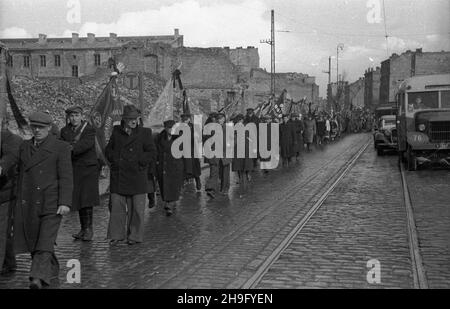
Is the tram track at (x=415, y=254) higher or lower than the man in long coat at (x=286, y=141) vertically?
lower

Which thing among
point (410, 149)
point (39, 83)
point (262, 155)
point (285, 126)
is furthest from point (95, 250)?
point (39, 83)

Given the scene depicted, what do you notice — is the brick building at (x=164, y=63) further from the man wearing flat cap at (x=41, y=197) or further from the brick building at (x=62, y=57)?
the man wearing flat cap at (x=41, y=197)

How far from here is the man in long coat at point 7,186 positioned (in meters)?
6.32

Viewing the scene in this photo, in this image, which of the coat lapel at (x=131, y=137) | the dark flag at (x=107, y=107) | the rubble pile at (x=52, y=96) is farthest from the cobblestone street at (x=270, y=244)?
the rubble pile at (x=52, y=96)

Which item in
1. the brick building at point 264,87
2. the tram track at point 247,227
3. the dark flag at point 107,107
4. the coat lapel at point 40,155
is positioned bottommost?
the tram track at point 247,227

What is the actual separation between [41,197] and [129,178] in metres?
2.21

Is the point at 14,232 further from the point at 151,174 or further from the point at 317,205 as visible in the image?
the point at 317,205

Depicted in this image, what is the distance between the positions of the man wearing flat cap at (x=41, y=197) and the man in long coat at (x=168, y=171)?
460cm

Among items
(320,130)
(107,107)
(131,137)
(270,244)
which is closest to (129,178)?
(131,137)

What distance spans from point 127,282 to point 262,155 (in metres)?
13.0

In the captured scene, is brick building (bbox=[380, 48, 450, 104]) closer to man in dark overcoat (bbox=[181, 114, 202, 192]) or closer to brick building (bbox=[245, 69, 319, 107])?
brick building (bbox=[245, 69, 319, 107])

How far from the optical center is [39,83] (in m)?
27.5

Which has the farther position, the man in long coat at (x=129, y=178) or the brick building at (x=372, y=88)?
the brick building at (x=372, y=88)

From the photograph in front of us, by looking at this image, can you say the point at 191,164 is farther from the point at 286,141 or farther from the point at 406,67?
the point at 406,67
